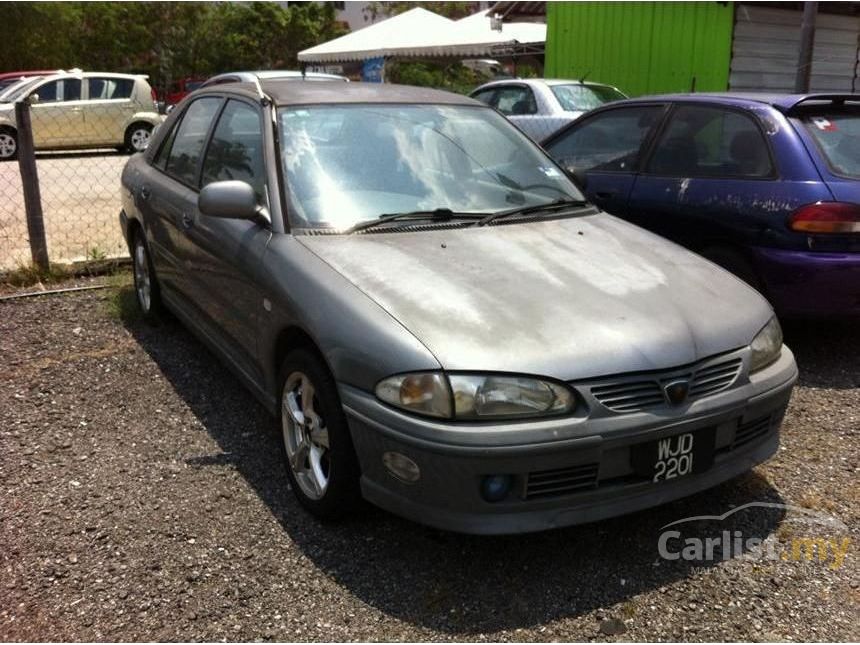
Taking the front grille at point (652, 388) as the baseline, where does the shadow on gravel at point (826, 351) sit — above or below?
below

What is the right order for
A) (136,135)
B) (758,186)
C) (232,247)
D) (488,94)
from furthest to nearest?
(136,135) < (488,94) < (758,186) < (232,247)

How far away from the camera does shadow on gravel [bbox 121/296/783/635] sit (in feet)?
8.54

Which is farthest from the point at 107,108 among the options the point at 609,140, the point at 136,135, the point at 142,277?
the point at 609,140

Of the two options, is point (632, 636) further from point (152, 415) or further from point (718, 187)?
point (718, 187)

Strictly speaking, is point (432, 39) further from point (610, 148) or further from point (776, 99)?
point (776, 99)

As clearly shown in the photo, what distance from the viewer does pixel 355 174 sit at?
3561 mm

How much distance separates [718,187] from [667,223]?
0.40 m

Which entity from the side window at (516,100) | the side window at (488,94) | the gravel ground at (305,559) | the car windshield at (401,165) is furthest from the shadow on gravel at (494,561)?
the side window at (488,94)

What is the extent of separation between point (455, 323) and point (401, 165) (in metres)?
1.23

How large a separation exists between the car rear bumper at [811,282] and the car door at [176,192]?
3111 mm

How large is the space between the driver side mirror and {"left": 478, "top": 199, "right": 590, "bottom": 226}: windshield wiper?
978 mm

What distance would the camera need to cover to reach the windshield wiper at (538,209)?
3.62m

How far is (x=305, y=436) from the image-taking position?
311 cm
